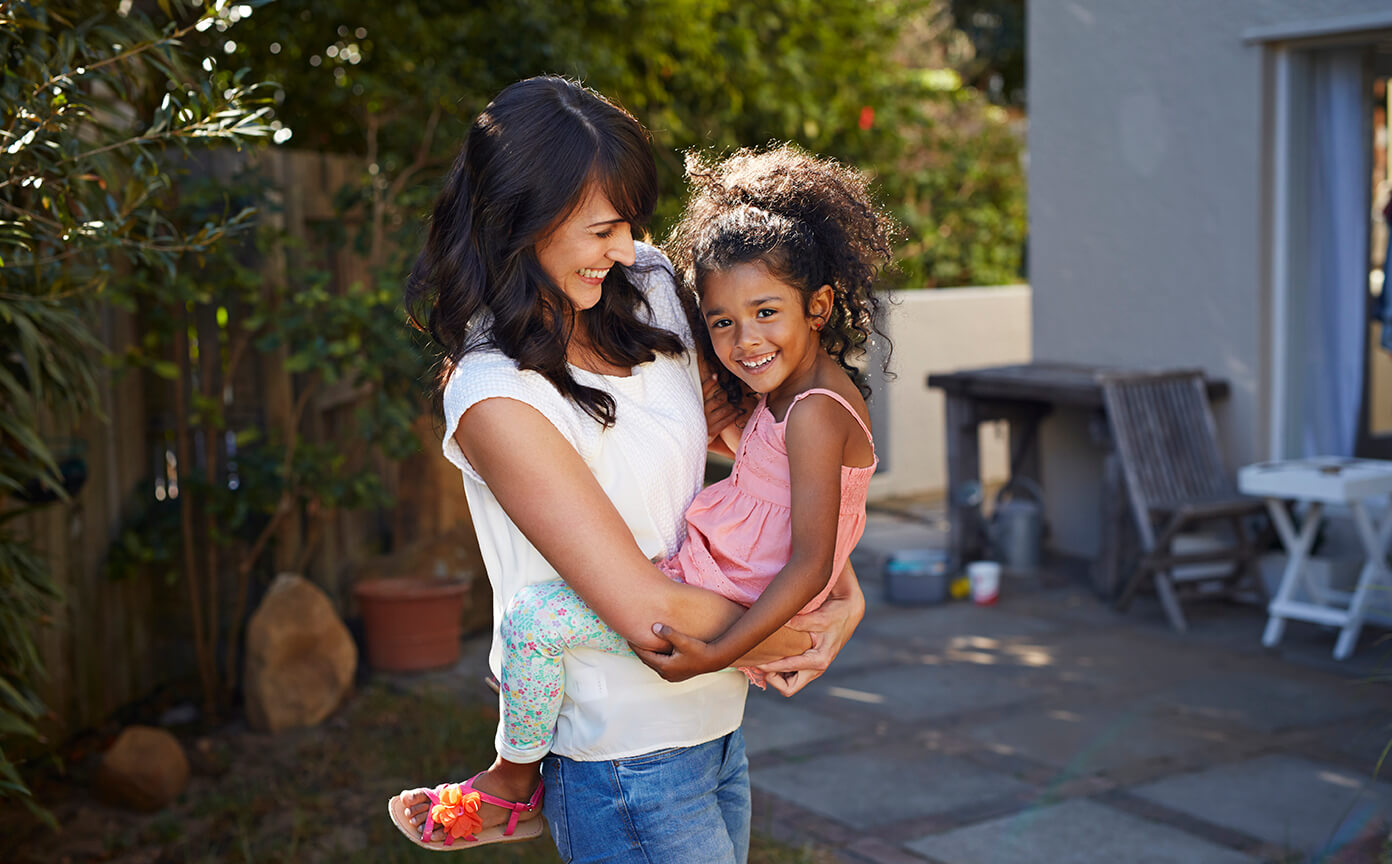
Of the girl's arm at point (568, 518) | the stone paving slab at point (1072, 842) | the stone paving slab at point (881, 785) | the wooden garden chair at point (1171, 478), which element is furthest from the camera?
the wooden garden chair at point (1171, 478)

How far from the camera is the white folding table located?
4945 millimetres

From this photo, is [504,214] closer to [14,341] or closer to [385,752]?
[14,341]

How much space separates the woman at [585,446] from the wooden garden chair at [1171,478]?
409 cm

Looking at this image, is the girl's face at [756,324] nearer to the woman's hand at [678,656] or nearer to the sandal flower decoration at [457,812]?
the woman's hand at [678,656]

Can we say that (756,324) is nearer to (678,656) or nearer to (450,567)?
(678,656)

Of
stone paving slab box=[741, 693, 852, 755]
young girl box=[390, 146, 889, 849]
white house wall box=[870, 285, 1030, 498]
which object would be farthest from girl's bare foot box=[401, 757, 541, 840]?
white house wall box=[870, 285, 1030, 498]

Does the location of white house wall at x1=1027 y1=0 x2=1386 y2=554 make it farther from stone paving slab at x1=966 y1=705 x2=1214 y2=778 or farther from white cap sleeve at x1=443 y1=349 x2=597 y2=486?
white cap sleeve at x1=443 y1=349 x2=597 y2=486

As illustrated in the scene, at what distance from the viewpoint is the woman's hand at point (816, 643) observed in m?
1.81

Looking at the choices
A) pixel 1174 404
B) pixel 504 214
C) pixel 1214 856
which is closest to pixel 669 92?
pixel 1174 404

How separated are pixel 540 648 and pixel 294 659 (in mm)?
3185

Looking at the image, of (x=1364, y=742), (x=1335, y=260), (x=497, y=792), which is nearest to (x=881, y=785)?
(x=1364, y=742)

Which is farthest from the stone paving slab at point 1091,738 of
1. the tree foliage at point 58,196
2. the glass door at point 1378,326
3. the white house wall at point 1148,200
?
the tree foliage at point 58,196

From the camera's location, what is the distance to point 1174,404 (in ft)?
19.0

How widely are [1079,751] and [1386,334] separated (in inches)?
99.0
